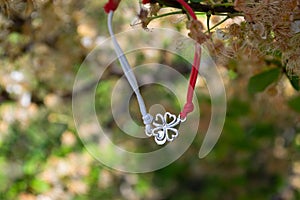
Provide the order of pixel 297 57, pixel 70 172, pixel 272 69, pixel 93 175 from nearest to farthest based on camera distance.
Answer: pixel 297 57 → pixel 272 69 → pixel 70 172 → pixel 93 175

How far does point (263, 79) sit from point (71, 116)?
1228 millimetres

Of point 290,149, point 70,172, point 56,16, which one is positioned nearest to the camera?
point 56,16

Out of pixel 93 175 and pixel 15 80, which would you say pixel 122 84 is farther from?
pixel 93 175

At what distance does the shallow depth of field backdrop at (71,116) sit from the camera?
155cm

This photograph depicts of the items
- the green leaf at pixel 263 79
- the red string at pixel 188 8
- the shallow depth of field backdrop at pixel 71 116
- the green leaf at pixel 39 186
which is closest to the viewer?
the red string at pixel 188 8

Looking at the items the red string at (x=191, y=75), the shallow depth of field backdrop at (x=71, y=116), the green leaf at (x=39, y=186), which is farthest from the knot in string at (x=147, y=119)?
the green leaf at (x=39, y=186)

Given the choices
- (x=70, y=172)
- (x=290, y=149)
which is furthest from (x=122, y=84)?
(x=290, y=149)

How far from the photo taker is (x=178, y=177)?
12.4ft

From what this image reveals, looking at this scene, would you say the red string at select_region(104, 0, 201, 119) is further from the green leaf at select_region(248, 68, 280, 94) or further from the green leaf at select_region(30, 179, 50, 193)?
the green leaf at select_region(30, 179, 50, 193)

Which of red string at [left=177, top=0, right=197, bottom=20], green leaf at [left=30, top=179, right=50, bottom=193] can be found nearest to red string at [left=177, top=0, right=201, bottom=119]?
red string at [left=177, top=0, right=197, bottom=20]

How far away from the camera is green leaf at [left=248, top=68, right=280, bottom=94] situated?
1.03m

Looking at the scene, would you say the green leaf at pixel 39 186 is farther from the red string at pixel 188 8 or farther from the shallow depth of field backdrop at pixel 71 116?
the red string at pixel 188 8

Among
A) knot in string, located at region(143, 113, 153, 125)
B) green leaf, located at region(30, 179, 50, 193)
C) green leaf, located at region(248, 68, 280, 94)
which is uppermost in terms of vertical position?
knot in string, located at region(143, 113, 153, 125)

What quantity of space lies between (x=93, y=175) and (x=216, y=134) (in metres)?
1.73
